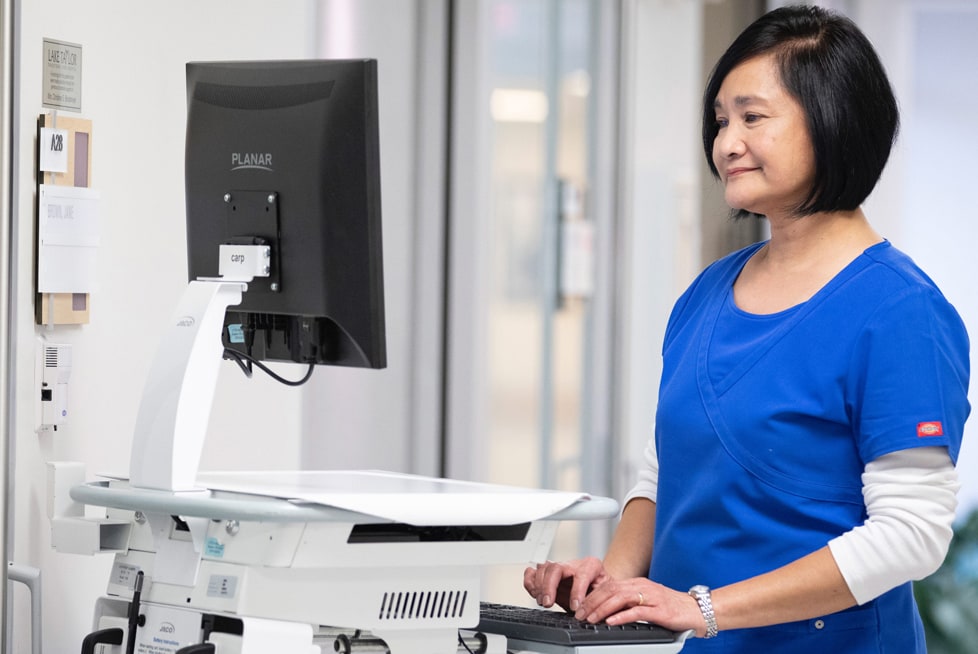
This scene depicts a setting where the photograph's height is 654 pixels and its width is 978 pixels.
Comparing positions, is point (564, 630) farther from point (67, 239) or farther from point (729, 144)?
point (67, 239)

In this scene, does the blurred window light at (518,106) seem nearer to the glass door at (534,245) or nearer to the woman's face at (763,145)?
the glass door at (534,245)

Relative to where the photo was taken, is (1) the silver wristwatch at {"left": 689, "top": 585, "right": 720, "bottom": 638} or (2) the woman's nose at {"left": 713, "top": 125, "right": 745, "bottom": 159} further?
(2) the woman's nose at {"left": 713, "top": 125, "right": 745, "bottom": 159}

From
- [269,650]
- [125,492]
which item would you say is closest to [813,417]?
[269,650]

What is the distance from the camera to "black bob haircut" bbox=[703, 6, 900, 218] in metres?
1.66

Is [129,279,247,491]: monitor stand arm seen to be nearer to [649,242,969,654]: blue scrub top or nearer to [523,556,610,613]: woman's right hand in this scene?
[523,556,610,613]: woman's right hand

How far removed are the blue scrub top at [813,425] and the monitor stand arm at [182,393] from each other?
62cm

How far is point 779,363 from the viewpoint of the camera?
166 centimetres

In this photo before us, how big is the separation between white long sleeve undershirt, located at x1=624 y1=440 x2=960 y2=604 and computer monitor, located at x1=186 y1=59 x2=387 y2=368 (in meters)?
0.61

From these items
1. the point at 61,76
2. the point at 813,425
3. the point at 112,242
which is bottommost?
the point at 813,425

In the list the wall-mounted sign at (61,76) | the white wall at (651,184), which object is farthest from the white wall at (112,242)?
the white wall at (651,184)

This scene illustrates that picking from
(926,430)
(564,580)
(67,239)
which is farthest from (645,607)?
(67,239)

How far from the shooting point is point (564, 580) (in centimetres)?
178

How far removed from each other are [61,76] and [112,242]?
0.95 feet

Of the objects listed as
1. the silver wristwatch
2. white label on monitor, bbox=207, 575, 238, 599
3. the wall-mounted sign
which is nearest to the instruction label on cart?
white label on monitor, bbox=207, 575, 238, 599
